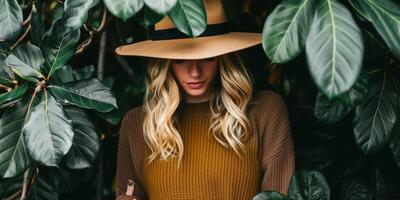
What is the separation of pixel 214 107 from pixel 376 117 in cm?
55

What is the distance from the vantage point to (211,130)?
2.10m

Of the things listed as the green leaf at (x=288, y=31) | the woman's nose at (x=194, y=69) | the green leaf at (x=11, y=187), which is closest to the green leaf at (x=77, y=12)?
the woman's nose at (x=194, y=69)

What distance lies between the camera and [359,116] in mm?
1791

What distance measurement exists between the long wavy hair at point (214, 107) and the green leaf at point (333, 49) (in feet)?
1.97

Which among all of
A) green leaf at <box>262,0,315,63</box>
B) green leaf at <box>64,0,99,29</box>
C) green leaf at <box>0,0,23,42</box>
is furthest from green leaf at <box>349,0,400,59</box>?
green leaf at <box>0,0,23,42</box>

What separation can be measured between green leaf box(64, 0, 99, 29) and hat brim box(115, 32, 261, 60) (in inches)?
11.2

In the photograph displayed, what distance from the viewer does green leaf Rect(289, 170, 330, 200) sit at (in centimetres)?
179

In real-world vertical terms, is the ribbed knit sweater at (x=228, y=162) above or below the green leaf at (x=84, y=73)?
below

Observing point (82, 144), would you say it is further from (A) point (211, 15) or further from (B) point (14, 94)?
(A) point (211, 15)

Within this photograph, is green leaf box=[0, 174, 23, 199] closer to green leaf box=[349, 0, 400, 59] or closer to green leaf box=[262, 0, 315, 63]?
green leaf box=[262, 0, 315, 63]

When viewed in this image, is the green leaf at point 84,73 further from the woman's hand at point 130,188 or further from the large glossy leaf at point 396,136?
the large glossy leaf at point 396,136

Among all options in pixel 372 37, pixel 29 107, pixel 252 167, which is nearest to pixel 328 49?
pixel 372 37

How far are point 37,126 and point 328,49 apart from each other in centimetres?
88

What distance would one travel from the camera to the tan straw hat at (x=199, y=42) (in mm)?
1826
